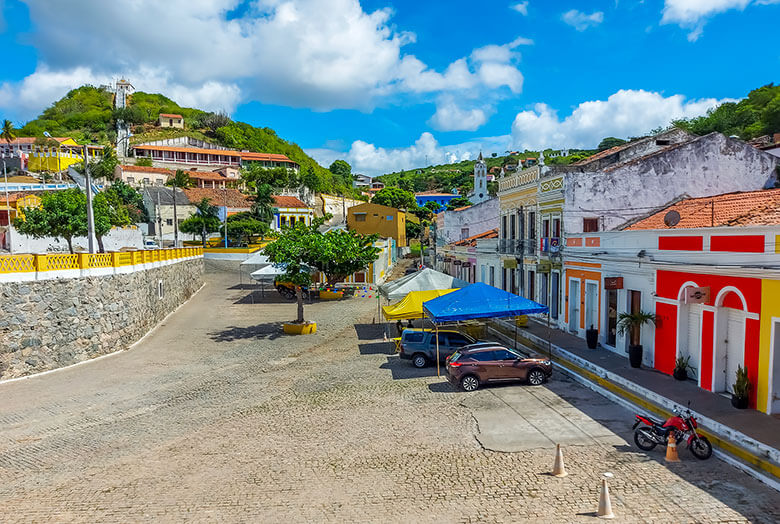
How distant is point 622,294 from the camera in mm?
17094

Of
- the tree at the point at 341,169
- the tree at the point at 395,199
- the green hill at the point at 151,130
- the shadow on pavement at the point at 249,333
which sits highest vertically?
the green hill at the point at 151,130

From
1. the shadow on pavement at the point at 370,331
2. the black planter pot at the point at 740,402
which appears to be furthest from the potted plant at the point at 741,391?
the shadow on pavement at the point at 370,331

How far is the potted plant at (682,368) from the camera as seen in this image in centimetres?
1355

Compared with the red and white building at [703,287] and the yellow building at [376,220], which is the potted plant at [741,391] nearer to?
the red and white building at [703,287]

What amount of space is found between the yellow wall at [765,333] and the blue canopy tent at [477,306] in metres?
6.25

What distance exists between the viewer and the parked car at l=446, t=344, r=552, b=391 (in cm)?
1428

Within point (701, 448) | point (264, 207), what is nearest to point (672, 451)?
point (701, 448)

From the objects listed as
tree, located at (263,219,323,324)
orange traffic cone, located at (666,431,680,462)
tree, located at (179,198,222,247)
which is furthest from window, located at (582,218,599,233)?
tree, located at (179,198,222,247)

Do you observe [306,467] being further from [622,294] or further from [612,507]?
[622,294]

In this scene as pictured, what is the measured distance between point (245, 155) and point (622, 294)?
327 ft

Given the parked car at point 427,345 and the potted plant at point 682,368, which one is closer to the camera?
the potted plant at point 682,368

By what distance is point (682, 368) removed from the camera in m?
13.5

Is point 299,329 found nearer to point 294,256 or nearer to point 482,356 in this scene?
point 294,256

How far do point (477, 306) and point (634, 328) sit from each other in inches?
197
